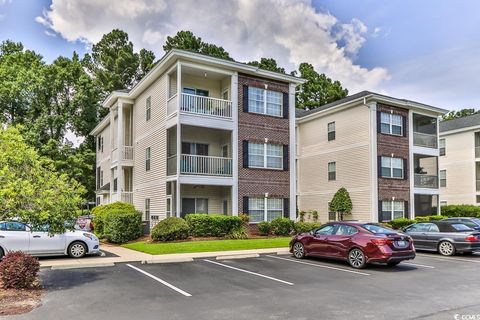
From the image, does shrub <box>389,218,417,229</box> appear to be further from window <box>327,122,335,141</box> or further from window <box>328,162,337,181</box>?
window <box>327,122,335,141</box>

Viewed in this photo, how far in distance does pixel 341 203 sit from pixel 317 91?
2744cm

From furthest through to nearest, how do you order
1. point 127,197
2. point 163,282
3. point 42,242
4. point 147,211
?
point 127,197 < point 147,211 < point 42,242 < point 163,282

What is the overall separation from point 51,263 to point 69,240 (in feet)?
5.25

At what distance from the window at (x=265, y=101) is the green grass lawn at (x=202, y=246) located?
323 inches

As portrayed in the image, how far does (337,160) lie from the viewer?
101ft

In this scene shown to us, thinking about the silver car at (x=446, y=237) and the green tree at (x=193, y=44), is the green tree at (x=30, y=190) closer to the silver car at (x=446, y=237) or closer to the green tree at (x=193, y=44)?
the silver car at (x=446, y=237)

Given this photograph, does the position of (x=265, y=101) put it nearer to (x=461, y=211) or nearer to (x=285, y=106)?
A: (x=285, y=106)

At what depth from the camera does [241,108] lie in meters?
23.7

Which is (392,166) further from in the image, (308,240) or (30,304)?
(30,304)

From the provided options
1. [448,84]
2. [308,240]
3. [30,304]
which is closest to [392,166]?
[448,84]

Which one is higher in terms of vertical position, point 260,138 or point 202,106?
point 202,106

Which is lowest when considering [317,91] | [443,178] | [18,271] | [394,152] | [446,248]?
[446,248]

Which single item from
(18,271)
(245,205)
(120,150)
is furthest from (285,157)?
(18,271)

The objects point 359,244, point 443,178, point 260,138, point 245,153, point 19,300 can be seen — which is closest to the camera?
point 19,300
